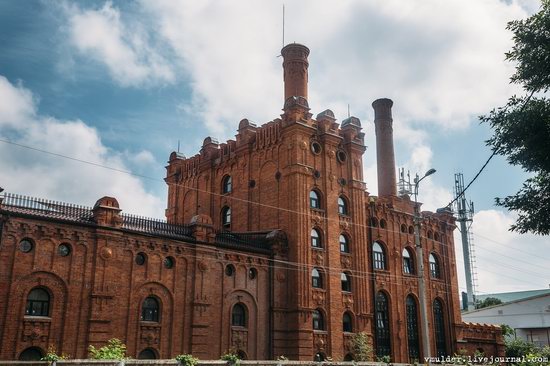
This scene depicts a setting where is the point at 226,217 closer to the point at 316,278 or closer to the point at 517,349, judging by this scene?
the point at 316,278

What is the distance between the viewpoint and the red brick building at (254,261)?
26.2m

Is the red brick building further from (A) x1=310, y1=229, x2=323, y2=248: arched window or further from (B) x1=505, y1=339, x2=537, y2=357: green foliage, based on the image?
(B) x1=505, y1=339, x2=537, y2=357: green foliage

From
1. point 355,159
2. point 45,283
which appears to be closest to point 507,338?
point 355,159

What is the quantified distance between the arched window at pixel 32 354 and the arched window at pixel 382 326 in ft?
77.6

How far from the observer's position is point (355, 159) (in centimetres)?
4141

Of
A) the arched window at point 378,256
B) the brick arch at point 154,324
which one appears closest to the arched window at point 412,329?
the arched window at point 378,256

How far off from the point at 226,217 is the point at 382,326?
1435 cm

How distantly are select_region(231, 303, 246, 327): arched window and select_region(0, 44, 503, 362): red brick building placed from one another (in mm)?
95

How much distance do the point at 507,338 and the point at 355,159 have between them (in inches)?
1317

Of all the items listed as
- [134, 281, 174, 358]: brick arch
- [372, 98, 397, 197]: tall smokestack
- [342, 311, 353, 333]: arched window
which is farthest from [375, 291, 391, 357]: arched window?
[134, 281, 174, 358]: brick arch

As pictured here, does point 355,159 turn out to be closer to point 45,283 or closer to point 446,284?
point 446,284

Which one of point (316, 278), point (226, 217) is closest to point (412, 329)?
point (316, 278)

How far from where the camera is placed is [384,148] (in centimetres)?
5025

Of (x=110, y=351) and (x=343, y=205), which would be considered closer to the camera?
(x=110, y=351)
